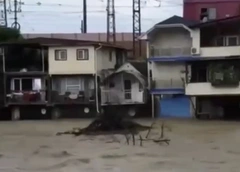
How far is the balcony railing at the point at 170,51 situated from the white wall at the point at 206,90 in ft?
8.04

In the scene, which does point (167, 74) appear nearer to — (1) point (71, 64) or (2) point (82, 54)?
(2) point (82, 54)

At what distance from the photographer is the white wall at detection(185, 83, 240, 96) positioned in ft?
147

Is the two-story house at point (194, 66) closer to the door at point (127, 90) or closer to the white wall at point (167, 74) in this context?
the white wall at point (167, 74)

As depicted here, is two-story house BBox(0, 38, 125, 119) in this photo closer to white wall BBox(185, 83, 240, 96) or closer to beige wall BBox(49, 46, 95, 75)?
beige wall BBox(49, 46, 95, 75)

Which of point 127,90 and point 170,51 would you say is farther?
point 127,90

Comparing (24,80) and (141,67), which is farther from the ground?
(141,67)

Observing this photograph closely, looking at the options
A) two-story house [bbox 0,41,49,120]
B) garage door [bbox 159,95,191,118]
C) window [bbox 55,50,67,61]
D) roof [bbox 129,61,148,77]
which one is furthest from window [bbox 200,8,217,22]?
two-story house [bbox 0,41,49,120]

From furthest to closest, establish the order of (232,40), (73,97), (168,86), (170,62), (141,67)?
(141,67)
(73,97)
(168,86)
(170,62)
(232,40)

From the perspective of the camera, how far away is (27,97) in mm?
50781

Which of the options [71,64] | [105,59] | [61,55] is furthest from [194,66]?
[61,55]

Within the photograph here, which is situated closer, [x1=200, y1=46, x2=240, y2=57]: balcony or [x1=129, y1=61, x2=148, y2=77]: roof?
[x1=200, y1=46, x2=240, y2=57]: balcony

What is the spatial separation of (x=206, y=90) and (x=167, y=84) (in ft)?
12.9

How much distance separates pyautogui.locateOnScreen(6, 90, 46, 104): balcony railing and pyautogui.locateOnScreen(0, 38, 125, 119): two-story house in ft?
0.52

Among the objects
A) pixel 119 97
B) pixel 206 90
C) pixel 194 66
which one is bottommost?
pixel 119 97
